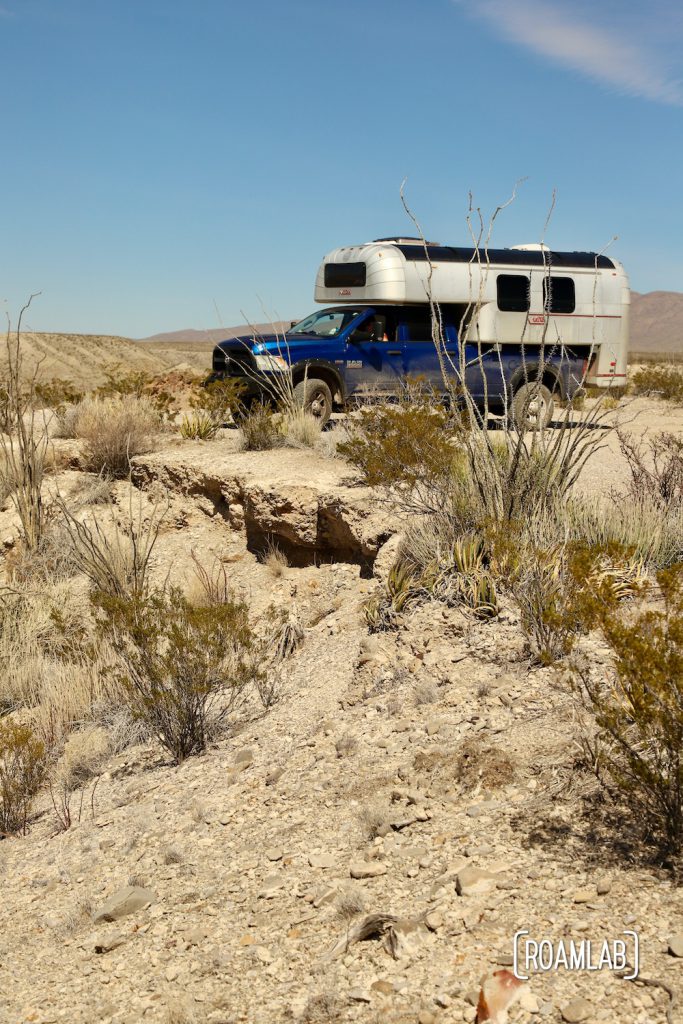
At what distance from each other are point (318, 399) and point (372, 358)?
3.27ft

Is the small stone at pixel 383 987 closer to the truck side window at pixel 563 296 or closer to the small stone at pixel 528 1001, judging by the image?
the small stone at pixel 528 1001

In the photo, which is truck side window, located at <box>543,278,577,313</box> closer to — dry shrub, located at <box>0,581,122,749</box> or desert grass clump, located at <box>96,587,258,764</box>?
dry shrub, located at <box>0,581,122,749</box>

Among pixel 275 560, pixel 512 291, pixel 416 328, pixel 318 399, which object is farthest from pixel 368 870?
pixel 512 291

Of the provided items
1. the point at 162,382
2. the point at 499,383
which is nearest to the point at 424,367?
the point at 499,383

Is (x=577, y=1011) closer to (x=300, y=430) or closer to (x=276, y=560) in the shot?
(x=276, y=560)

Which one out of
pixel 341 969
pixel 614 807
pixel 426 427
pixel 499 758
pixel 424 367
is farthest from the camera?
pixel 424 367

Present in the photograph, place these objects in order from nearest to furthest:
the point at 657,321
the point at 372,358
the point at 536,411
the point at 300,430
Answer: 1. the point at 536,411
2. the point at 300,430
3. the point at 372,358
4. the point at 657,321

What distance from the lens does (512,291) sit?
14781mm

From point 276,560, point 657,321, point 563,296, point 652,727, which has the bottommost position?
point 276,560

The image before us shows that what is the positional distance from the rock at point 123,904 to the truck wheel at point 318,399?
9259 mm

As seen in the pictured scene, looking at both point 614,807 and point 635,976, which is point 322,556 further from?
point 635,976

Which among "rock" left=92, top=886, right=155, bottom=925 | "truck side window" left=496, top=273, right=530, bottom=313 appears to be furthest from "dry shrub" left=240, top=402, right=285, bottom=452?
"rock" left=92, top=886, right=155, bottom=925

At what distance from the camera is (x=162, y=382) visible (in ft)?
59.8

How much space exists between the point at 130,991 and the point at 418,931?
118 centimetres
